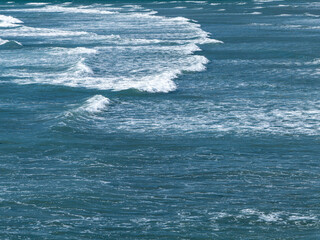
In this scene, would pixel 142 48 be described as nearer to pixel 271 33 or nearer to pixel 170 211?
pixel 271 33

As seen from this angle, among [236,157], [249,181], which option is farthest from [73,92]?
[249,181]

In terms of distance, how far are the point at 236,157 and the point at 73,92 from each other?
14404 millimetres

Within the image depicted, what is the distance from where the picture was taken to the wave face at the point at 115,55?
38219mm

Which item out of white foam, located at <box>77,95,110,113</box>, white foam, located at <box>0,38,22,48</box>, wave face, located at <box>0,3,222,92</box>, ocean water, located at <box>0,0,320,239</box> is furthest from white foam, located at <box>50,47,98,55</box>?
white foam, located at <box>77,95,110,113</box>

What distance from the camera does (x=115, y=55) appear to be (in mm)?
50125

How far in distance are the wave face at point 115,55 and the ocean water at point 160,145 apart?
0.56 feet

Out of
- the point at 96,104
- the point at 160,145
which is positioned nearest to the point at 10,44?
the point at 96,104

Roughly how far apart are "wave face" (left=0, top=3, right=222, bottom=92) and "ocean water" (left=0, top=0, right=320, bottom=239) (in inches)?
6.7

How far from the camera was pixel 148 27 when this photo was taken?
7631 centimetres

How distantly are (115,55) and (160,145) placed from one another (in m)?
26.9

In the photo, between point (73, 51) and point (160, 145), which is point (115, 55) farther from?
point (160, 145)

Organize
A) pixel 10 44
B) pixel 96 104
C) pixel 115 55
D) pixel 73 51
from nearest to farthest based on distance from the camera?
pixel 96 104
pixel 115 55
pixel 73 51
pixel 10 44

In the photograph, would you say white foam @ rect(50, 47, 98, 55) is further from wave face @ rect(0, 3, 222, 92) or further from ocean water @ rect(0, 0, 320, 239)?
ocean water @ rect(0, 0, 320, 239)

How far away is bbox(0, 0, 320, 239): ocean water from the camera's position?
55.3 feet
